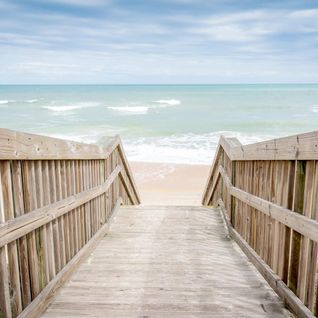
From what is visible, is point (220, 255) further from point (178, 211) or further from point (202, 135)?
point (202, 135)

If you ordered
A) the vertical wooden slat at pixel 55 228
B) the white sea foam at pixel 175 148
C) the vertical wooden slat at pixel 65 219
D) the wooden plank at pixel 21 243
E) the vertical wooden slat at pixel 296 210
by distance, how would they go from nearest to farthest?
the wooden plank at pixel 21 243 → the vertical wooden slat at pixel 296 210 → the vertical wooden slat at pixel 55 228 → the vertical wooden slat at pixel 65 219 → the white sea foam at pixel 175 148

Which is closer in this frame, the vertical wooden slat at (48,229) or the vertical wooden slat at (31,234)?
the vertical wooden slat at (31,234)

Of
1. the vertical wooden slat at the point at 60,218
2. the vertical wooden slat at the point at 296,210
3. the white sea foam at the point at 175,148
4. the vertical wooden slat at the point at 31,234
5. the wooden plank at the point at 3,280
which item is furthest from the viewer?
the white sea foam at the point at 175,148

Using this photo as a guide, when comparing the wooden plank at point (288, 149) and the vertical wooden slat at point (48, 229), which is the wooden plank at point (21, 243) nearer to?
the vertical wooden slat at point (48, 229)

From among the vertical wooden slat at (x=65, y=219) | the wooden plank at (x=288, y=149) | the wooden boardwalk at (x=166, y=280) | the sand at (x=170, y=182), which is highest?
the wooden plank at (x=288, y=149)

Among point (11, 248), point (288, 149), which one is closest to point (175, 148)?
point (288, 149)

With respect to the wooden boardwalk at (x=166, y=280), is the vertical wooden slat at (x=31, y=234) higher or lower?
higher

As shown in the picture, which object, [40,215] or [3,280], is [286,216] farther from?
[3,280]

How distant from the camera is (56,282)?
9.11 ft

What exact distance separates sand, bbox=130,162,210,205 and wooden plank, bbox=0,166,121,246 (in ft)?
22.8

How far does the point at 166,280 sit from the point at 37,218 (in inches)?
54.6

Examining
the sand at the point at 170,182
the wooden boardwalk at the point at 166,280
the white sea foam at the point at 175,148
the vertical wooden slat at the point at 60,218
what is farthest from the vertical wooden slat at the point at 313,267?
the white sea foam at the point at 175,148

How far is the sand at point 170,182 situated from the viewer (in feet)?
34.8

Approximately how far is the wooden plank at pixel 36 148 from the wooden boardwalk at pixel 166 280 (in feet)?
3.81
